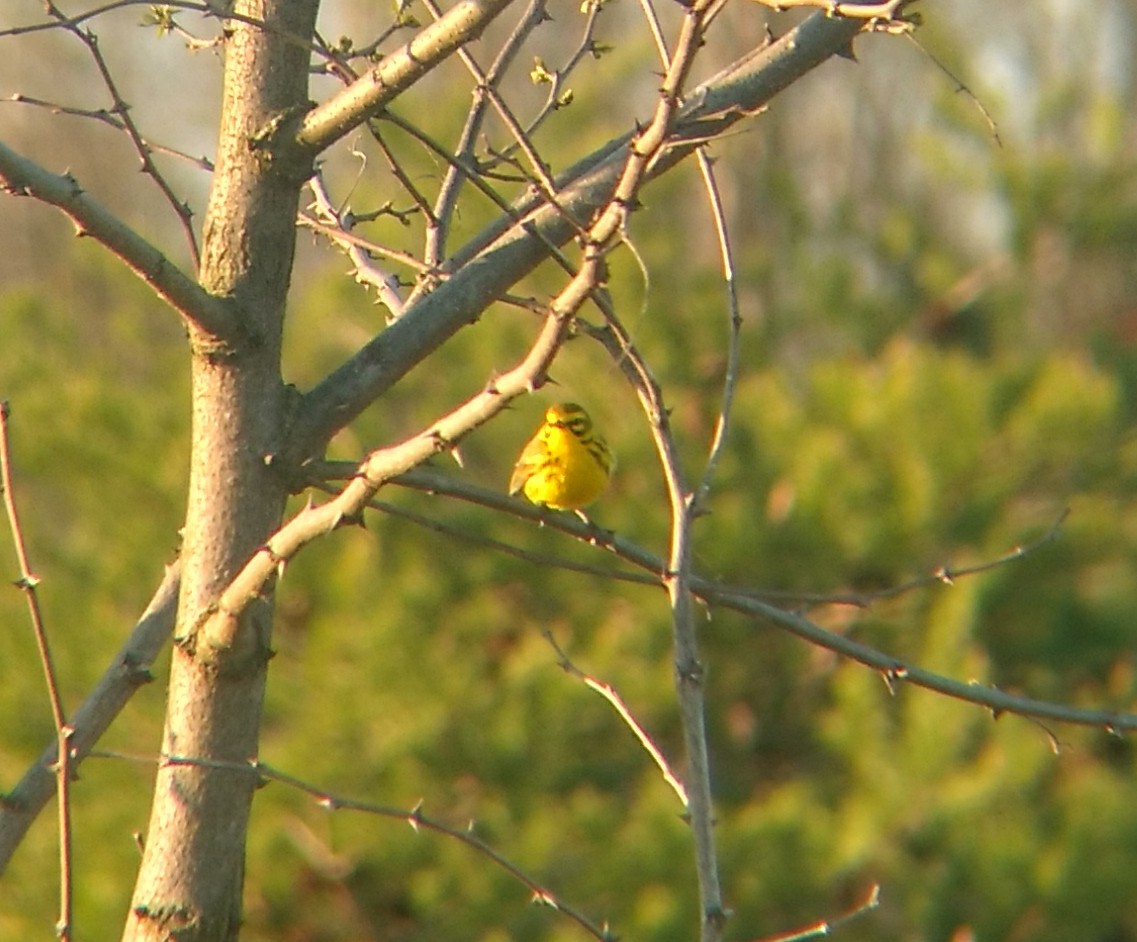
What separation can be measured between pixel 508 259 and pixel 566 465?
220 cm

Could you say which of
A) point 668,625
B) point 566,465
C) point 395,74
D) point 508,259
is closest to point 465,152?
point 508,259

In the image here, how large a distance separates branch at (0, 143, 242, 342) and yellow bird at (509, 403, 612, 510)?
220 centimetres

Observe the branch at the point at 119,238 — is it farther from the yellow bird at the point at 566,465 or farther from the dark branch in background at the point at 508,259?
the yellow bird at the point at 566,465

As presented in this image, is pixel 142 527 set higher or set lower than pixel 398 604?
higher

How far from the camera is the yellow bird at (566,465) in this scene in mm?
4125

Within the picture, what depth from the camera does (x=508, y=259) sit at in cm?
196

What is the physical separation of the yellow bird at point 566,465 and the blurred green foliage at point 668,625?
3069mm

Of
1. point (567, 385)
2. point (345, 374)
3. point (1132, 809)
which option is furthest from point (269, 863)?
point (345, 374)

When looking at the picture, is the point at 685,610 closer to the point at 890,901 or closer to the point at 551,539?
the point at 551,539

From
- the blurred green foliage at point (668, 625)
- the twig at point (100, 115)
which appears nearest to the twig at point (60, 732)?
the twig at point (100, 115)

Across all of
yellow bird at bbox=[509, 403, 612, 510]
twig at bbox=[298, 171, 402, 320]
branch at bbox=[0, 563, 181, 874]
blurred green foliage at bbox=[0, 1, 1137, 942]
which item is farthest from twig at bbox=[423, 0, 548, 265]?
blurred green foliage at bbox=[0, 1, 1137, 942]

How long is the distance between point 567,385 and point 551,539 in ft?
2.92

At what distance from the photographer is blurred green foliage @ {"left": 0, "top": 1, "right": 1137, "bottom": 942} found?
7.68 metres

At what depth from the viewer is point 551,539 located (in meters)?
8.31
